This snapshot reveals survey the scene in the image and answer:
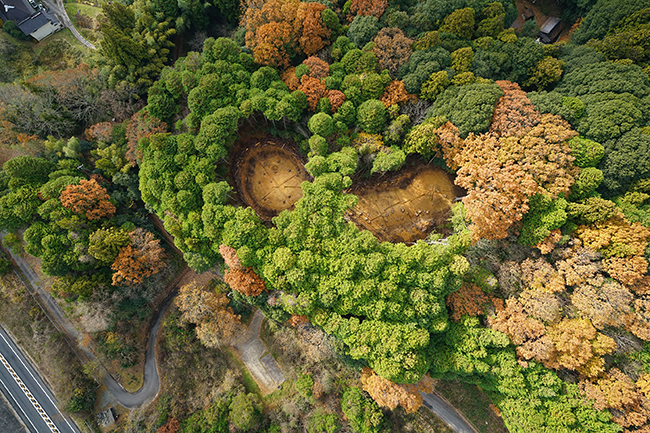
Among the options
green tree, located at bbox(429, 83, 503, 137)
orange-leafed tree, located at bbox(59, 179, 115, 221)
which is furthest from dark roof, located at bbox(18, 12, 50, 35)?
green tree, located at bbox(429, 83, 503, 137)

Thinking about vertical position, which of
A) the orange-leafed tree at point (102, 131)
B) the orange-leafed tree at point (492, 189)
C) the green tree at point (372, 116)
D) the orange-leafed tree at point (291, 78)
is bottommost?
the orange-leafed tree at point (492, 189)

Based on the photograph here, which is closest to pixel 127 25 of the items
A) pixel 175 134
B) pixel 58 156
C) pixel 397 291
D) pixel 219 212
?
pixel 175 134

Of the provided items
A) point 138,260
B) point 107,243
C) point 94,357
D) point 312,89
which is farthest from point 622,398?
point 94,357

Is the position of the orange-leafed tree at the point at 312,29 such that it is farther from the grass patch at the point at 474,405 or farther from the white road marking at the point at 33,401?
the white road marking at the point at 33,401

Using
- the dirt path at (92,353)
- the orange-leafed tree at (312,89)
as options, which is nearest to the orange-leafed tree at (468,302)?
the orange-leafed tree at (312,89)

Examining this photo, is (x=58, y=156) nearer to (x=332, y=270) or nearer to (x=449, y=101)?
(x=332, y=270)

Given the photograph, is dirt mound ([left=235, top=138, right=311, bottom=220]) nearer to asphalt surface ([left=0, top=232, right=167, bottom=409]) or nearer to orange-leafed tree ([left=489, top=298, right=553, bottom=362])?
asphalt surface ([left=0, top=232, right=167, bottom=409])
